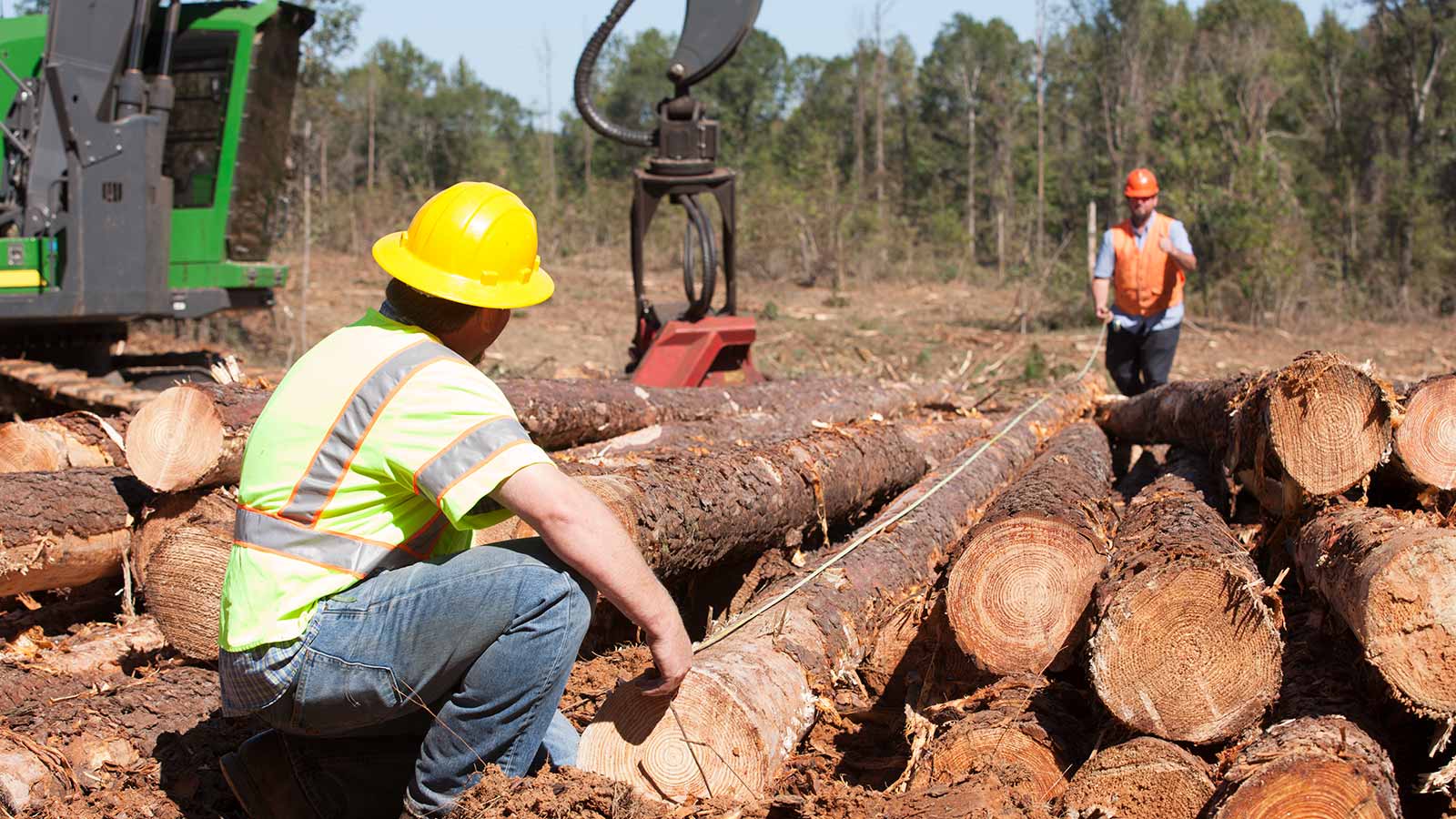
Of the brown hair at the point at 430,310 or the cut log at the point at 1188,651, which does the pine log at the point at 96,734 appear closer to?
the brown hair at the point at 430,310

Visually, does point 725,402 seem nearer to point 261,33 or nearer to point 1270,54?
point 261,33

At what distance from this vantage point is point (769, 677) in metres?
3.22

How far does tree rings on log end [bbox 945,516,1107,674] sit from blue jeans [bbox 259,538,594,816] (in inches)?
45.2

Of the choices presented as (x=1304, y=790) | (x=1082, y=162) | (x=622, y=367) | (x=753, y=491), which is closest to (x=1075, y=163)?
(x=1082, y=162)

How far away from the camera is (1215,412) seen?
5352mm

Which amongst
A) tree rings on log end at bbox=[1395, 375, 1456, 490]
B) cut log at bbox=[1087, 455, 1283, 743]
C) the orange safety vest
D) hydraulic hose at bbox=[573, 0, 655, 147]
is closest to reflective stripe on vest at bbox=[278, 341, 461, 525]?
cut log at bbox=[1087, 455, 1283, 743]

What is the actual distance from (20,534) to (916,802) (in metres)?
3.21

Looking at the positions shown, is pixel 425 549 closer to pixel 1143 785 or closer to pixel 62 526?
pixel 1143 785

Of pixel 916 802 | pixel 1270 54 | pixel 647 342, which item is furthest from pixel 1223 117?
pixel 916 802

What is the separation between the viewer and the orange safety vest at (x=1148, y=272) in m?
7.94

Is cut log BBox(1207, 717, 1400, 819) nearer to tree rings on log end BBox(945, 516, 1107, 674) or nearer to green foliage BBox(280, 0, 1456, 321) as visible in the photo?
tree rings on log end BBox(945, 516, 1107, 674)

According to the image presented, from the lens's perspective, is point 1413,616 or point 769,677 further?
point 769,677

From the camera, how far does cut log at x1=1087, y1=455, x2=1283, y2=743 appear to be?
2920 mm

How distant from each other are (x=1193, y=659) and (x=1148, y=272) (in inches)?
217
